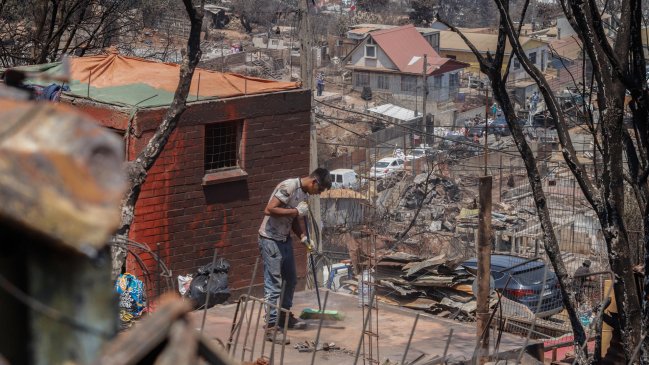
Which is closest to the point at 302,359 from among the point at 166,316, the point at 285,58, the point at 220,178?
the point at 220,178

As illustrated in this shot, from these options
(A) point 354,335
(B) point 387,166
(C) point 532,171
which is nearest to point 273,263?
(A) point 354,335

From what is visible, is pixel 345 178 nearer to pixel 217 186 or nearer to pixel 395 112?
pixel 395 112

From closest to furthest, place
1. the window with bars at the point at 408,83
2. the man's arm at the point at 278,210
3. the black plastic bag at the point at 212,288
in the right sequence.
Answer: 1. the man's arm at the point at 278,210
2. the black plastic bag at the point at 212,288
3. the window with bars at the point at 408,83

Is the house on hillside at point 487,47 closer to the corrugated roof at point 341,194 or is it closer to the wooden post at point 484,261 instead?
the corrugated roof at point 341,194

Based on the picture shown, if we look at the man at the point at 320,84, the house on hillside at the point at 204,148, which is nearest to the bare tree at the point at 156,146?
the house on hillside at the point at 204,148

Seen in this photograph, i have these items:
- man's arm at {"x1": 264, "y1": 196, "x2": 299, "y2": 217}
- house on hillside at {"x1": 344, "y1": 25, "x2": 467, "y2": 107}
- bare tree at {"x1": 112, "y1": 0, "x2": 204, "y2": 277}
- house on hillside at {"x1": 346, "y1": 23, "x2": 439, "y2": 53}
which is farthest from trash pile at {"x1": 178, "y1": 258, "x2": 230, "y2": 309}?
house on hillside at {"x1": 346, "y1": 23, "x2": 439, "y2": 53}

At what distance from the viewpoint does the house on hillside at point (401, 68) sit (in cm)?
5009

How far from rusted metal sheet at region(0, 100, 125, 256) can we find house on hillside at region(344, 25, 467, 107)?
47.6 meters

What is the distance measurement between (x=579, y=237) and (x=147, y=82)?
1275 cm

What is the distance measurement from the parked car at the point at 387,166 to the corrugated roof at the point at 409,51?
13.8 metres

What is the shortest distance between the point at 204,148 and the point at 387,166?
2357cm

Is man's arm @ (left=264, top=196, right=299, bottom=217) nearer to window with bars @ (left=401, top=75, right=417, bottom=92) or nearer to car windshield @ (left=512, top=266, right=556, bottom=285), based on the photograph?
car windshield @ (left=512, top=266, right=556, bottom=285)

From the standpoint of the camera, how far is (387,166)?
35688 millimetres

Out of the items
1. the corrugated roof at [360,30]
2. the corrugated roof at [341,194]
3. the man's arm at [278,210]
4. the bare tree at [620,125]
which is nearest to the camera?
the bare tree at [620,125]
